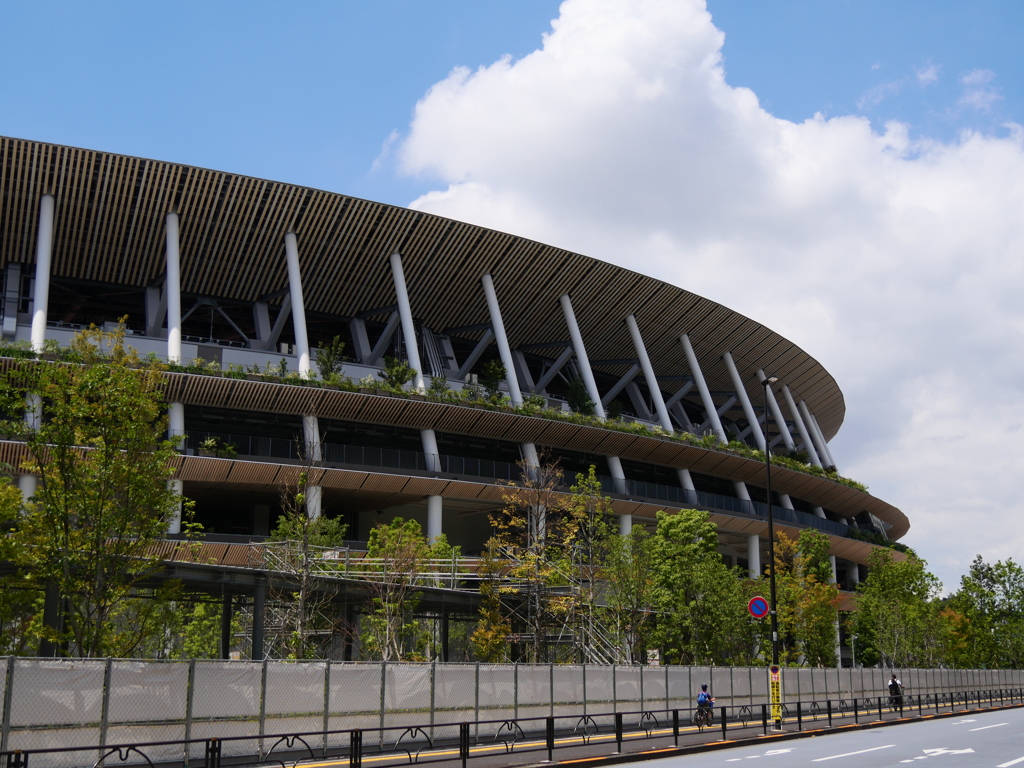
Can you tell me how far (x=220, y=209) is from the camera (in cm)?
4691

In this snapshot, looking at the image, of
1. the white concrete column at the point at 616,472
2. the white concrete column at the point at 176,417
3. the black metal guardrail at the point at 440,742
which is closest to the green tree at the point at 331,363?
the white concrete column at the point at 176,417

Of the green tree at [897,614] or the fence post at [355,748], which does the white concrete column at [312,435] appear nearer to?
the fence post at [355,748]

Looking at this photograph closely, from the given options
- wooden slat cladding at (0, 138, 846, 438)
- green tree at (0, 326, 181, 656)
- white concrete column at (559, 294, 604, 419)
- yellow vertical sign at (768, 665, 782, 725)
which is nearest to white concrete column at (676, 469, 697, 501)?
white concrete column at (559, 294, 604, 419)

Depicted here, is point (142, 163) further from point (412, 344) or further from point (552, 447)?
point (552, 447)

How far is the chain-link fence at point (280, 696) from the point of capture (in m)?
15.5

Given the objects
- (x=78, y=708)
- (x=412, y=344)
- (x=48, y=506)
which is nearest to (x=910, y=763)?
(x=78, y=708)

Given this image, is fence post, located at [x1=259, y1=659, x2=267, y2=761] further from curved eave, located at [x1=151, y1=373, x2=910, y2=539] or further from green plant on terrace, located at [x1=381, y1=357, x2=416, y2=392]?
green plant on terrace, located at [x1=381, y1=357, x2=416, y2=392]

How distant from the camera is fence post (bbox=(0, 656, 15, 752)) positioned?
47.6ft

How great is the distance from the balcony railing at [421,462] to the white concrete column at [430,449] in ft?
0.16

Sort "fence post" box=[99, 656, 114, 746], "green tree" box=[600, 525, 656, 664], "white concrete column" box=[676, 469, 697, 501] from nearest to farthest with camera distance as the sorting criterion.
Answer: "fence post" box=[99, 656, 114, 746]
"green tree" box=[600, 525, 656, 664]
"white concrete column" box=[676, 469, 697, 501]

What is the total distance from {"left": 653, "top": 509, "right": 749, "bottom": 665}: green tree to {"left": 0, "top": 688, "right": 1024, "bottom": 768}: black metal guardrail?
5944mm

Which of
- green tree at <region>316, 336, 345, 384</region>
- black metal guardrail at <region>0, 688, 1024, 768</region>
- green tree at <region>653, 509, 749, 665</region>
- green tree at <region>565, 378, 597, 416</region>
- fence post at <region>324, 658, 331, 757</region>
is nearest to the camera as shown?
black metal guardrail at <region>0, 688, 1024, 768</region>

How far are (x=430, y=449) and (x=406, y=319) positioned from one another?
672 cm

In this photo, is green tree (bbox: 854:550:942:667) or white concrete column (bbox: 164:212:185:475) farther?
green tree (bbox: 854:550:942:667)
